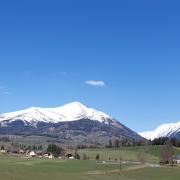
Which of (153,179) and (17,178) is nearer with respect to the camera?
(17,178)

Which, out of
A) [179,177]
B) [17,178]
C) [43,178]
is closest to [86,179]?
[43,178]

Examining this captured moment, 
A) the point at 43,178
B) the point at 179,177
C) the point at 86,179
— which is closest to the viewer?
the point at 43,178

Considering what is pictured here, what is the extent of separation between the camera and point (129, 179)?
12650 cm

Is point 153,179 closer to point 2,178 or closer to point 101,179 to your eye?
point 101,179

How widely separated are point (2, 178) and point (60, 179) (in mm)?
18060

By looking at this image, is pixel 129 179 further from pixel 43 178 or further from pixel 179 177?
pixel 43 178

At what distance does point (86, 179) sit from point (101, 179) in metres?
5.45

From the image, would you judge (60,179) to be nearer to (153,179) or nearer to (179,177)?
(153,179)

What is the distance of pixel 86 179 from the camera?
11319 centimetres

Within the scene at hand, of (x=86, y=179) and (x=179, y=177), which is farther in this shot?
(x=179, y=177)

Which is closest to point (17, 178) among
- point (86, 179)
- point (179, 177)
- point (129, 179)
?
point (86, 179)

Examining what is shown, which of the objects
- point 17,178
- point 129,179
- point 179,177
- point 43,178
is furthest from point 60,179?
point 179,177

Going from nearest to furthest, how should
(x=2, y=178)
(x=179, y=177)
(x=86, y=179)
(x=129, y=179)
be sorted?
(x=2, y=178), (x=86, y=179), (x=129, y=179), (x=179, y=177)

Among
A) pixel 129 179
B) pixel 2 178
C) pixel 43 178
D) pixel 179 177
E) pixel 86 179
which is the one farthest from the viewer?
pixel 179 177
